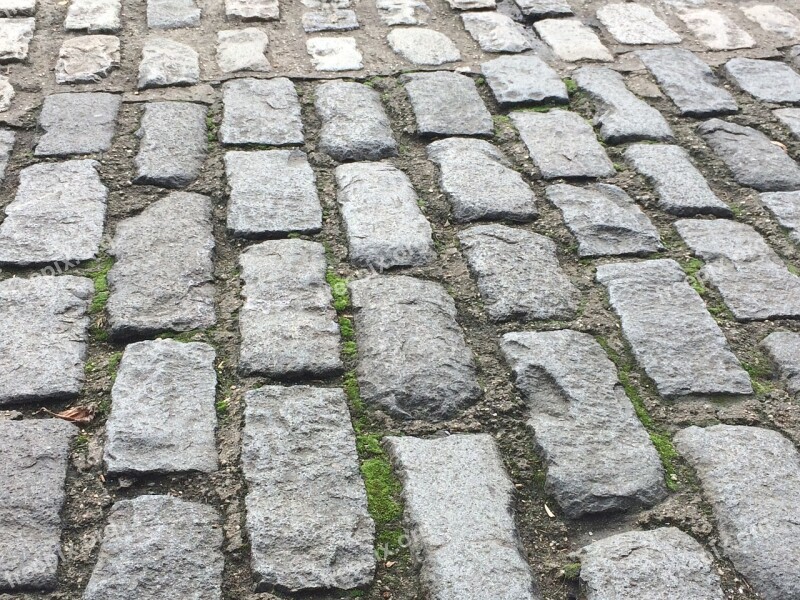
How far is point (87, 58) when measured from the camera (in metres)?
3.64

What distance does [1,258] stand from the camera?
2.55 metres

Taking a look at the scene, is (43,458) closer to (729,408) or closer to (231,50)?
(729,408)

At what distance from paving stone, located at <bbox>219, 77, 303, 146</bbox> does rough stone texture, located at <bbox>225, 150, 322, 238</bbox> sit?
3.9 inches

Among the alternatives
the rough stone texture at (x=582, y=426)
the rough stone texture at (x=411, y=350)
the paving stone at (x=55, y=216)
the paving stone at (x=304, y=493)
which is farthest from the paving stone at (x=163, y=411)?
the rough stone texture at (x=582, y=426)

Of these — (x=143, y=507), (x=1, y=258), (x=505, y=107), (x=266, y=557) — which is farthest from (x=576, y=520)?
(x=505, y=107)

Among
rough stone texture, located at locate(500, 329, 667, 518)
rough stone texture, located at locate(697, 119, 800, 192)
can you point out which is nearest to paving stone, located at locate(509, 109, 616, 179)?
rough stone texture, located at locate(697, 119, 800, 192)

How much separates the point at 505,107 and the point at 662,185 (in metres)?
0.70

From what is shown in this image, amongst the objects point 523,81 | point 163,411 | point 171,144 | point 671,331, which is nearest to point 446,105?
point 523,81

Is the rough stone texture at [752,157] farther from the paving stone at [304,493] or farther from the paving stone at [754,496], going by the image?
the paving stone at [304,493]

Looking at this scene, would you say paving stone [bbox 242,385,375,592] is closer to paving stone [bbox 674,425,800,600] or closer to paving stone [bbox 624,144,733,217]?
paving stone [bbox 674,425,800,600]

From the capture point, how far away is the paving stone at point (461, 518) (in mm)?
1749

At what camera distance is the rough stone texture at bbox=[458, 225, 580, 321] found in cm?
246

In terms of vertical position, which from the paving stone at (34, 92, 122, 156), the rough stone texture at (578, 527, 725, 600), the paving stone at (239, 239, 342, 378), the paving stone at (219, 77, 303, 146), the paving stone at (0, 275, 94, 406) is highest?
the rough stone texture at (578, 527, 725, 600)

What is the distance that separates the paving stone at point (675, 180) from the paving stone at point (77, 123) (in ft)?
5.55
